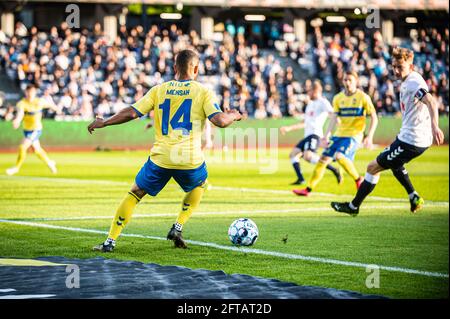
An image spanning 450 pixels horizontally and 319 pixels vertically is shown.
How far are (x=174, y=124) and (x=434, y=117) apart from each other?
12.4 feet

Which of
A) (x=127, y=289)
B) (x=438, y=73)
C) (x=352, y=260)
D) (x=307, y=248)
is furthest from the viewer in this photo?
(x=438, y=73)

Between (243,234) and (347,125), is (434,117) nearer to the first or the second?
(243,234)

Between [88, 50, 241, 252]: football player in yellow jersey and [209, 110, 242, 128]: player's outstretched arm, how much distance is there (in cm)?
6

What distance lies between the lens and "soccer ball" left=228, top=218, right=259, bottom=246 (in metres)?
10.9

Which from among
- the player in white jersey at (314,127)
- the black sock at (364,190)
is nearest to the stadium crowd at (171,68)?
the player in white jersey at (314,127)

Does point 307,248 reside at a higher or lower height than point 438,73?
lower

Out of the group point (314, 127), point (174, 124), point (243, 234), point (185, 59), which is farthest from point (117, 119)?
point (314, 127)

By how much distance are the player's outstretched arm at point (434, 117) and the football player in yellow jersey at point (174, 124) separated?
321cm
